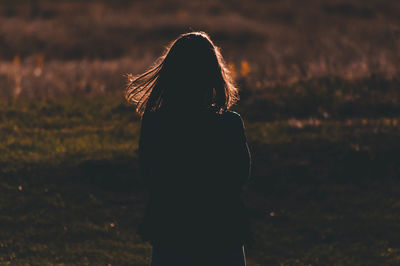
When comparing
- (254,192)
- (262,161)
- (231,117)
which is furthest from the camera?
(262,161)

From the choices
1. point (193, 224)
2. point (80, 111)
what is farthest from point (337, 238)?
point (80, 111)

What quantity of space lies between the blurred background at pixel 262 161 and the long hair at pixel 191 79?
3.11 feet

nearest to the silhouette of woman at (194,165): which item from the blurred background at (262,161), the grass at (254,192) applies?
the blurred background at (262,161)

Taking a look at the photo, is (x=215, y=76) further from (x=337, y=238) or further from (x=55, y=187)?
(x=55, y=187)

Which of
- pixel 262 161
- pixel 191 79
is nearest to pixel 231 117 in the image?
pixel 191 79

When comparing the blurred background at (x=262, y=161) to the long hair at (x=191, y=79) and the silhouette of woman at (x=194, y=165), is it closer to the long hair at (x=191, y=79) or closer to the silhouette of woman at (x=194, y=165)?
the silhouette of woman at (x=194, y=165)

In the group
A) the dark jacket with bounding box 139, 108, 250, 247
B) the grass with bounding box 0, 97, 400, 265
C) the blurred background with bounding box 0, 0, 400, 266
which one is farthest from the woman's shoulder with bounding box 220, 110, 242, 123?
the grass with bounding box 0, 97, 400, 265

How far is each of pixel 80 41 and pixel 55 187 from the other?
67.4ft

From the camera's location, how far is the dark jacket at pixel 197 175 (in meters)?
3.16

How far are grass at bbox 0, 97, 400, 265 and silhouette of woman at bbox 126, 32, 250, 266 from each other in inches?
158

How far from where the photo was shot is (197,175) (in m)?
3.17

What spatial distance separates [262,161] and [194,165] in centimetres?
661

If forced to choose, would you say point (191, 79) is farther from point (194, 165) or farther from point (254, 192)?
point (254, 192)

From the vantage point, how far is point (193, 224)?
3191 millimetres
